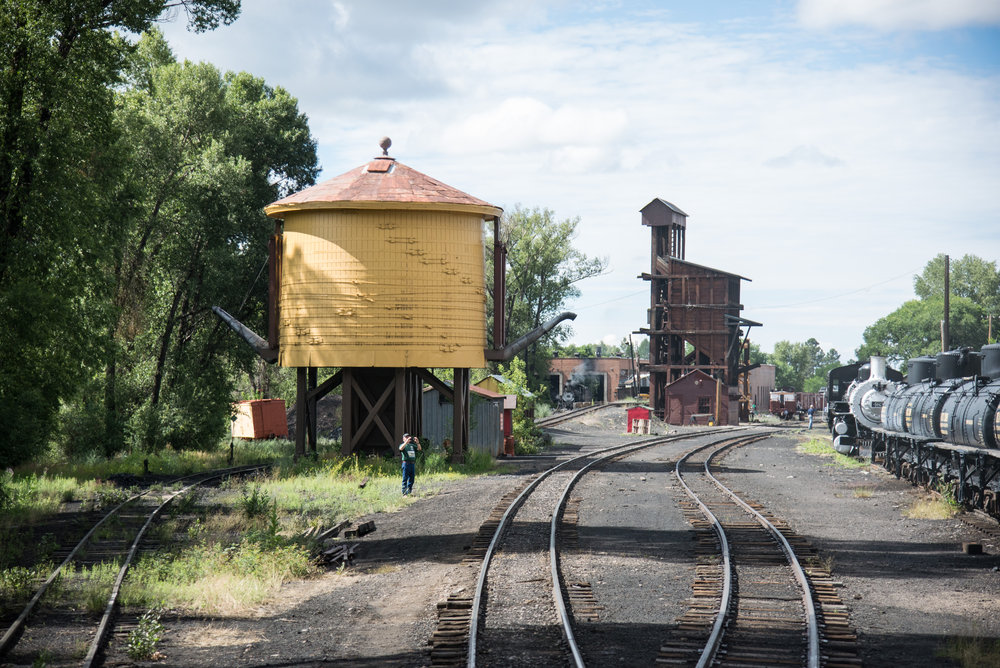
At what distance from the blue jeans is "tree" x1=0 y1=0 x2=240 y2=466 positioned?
23.4ft

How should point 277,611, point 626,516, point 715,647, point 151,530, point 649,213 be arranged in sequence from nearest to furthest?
point 715,647 < point 277,611 < point 151,530 < point 626,516 < point 649,213

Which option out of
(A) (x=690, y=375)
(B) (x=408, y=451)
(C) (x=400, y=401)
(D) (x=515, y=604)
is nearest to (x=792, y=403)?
(A) (x=690, y=375)

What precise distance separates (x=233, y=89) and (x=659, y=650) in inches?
1470

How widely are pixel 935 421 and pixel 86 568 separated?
17.6 metres

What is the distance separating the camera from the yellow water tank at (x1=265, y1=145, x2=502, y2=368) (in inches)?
1075

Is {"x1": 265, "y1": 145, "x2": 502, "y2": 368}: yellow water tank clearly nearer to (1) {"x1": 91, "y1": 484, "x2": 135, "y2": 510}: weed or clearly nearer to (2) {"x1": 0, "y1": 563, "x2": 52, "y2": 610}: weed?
(1) {"x1": 91, "y1": 484, "x2": 135, "y2": 510}: weed

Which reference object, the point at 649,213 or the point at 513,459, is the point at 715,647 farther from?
the point at 649,213

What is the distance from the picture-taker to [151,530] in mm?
16953

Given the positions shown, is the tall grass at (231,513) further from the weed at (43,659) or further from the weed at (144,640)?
the weed at (43,659)

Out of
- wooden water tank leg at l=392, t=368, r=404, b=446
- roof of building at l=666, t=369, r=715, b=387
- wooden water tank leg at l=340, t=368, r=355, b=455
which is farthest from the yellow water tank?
roof of building at l=666, t=369, r=715, b=387

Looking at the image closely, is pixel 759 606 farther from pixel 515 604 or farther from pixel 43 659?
pixel 43 659

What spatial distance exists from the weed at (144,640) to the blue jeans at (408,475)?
11.4 meters

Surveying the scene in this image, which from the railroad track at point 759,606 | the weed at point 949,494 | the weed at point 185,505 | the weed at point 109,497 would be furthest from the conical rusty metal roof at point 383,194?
the weed at point 949,494

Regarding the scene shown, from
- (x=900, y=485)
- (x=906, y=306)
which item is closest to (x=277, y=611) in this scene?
(x=900, y=485)
